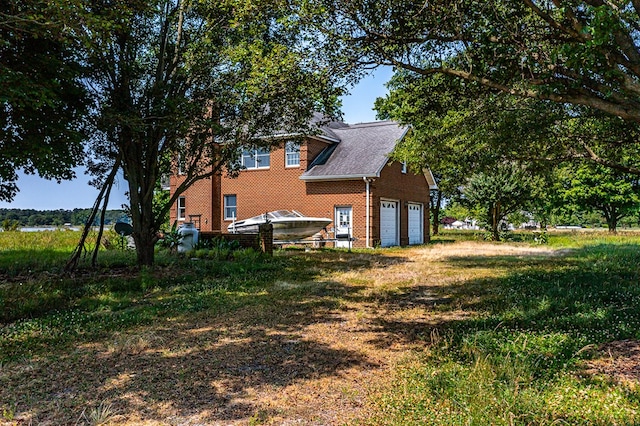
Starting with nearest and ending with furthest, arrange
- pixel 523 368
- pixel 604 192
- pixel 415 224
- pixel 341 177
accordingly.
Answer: pixel 523 368 → pixel 341 177 → pixel 415 224 → pixel 604 192

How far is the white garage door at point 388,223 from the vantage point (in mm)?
23688

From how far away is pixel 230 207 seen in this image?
25828 millimetres

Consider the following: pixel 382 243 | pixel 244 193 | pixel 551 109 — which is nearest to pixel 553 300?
pixel 551 109

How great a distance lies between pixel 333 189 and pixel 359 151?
104 inches

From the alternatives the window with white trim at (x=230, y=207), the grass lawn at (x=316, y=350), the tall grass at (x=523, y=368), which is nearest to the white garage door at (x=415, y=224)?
the window with white trim at (x=230, y=207)

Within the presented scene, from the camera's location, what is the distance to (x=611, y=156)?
45.8ft

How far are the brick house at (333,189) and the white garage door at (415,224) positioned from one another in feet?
0.20

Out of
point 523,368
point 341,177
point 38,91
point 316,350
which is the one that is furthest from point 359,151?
point 523,368

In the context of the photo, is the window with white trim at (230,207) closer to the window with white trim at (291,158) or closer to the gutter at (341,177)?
the window with white trim at (291,158)

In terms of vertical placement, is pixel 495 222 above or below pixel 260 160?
below

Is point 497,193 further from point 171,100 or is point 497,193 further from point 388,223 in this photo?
point 171,100

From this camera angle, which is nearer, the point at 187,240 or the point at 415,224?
the point at 187,240

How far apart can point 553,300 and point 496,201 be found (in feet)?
67.3

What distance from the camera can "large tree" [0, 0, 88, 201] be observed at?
7.00m
